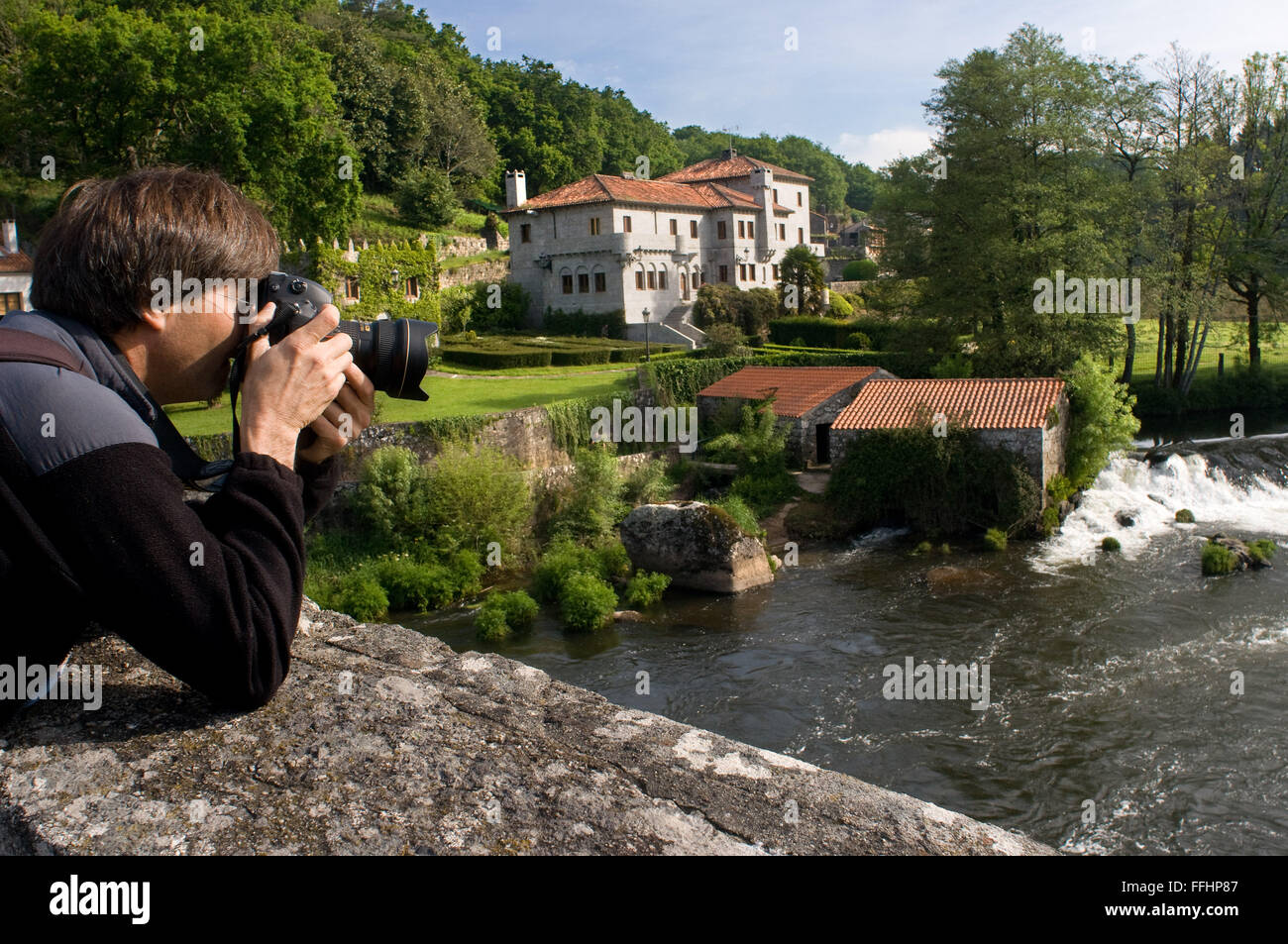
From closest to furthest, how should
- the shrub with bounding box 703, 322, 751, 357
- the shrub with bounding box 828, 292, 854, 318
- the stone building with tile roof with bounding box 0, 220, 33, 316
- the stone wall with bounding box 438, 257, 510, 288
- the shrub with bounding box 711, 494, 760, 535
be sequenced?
1. the shrub with bounding box 711, 494, 760, 535
2. the stone building with tile roof with bounding box 0, 220, 33, 316
3. the shrub with bounding box 703, 322, 751, 357
4. the stone wall with bounding box 438, 257, 510, 288
5. the shrub with bounding box 828, 292, 854, 318

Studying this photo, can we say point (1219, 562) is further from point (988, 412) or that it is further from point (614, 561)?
point (614, 561)

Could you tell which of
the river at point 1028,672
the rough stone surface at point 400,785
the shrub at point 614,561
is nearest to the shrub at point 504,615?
the river at point 1028,672

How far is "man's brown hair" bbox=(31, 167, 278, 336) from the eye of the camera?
1822mm

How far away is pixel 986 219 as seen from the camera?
100 ft

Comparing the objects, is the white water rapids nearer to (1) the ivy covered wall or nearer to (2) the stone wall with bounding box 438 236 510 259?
(1) the ivy covered wall

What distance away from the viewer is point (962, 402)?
2488cm

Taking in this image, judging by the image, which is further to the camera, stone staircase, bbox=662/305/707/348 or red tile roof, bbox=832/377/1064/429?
stone staircase, bbox=662/305/707/348

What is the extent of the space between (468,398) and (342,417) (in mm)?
27086

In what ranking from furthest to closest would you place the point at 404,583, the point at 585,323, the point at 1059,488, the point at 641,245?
1. the point at 585,323
2. the point at 641,245
3. the point at 1059,488
4. the point at 404,583

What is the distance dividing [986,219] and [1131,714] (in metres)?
21.1

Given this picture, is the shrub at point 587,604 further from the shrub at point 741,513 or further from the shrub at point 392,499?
the shrub at point 392,499

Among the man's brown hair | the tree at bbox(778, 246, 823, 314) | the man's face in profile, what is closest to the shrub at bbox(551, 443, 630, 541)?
the man's face in profile

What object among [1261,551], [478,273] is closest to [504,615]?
[1261,551]

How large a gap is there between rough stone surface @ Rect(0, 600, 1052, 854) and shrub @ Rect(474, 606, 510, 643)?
15.1 m
